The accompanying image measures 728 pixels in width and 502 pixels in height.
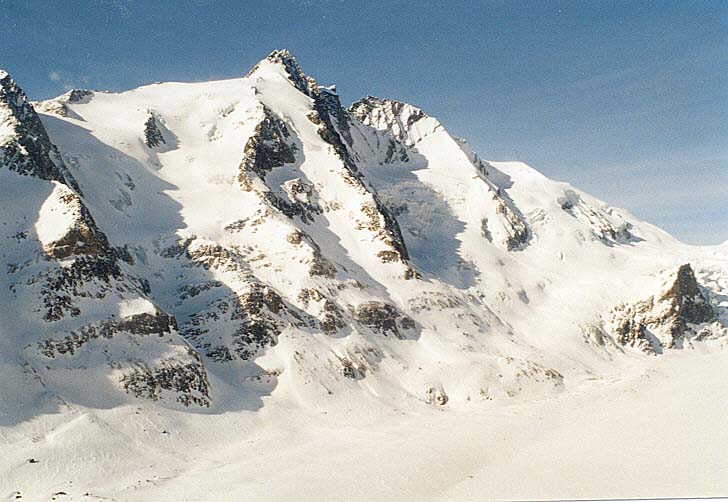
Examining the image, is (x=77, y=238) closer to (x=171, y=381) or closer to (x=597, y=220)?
(x=171, y=381)

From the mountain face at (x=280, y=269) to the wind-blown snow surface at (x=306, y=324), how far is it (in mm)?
294

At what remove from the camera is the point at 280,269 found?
56406 mm

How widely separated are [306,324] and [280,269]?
8773 millimetres

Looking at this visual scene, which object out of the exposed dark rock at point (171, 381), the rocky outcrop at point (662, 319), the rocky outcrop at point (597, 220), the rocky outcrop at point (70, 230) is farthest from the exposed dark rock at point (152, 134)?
the rocky outcrop at point (597, 220)

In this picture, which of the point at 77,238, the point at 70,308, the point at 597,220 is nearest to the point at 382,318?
the point at 70,308

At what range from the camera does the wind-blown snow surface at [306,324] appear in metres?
27.6

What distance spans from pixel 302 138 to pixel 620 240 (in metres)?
73.9

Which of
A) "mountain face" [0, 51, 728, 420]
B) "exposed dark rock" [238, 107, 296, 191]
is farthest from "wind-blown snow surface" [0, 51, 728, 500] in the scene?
"exposed dark rock" [238, 107, 296, 191]

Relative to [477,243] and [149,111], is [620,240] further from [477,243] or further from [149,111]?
[149,111]

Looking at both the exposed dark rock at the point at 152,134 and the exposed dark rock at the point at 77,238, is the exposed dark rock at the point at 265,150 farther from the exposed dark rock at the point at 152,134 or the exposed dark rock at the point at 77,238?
the exposed dark rock at the point at 77,238

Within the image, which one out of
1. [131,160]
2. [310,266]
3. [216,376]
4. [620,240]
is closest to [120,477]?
[216,376]

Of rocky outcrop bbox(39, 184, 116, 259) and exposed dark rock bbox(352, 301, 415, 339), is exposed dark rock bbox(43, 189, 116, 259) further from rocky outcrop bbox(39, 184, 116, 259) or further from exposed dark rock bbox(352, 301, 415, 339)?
exposed dark rock bbox(352, 301, 415, 339)

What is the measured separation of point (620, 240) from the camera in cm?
10406

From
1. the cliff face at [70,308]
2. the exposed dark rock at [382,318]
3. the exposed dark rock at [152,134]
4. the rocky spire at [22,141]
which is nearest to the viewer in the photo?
the cliff face at [70,308]
